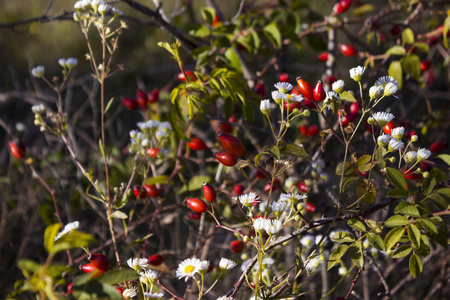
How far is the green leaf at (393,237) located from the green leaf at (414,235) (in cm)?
2

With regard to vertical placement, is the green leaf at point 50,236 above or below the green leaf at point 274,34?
below

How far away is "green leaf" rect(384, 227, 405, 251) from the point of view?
670mm

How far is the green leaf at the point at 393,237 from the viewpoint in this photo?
67 cm

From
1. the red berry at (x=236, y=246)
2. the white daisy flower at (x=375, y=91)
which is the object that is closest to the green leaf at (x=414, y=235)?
the white daisy flower at (x=375, y=91)

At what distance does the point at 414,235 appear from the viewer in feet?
2.16

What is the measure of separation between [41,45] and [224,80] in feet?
11.8

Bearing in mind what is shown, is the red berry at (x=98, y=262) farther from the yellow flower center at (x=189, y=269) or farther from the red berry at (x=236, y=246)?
the red berry at (x=236, y=246)

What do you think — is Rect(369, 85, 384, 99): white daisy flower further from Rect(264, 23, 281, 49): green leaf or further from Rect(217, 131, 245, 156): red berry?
Rect(264, 23, 281, 49): green leaf

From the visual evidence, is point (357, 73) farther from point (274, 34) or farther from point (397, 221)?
point (274, 34)

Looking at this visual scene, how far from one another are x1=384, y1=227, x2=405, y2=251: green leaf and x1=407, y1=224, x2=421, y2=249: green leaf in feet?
0.05

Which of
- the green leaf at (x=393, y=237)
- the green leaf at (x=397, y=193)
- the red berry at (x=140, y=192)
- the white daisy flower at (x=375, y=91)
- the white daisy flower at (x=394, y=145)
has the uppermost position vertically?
the white daisy flower at (x=375, y=91)

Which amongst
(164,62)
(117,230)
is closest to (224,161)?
(117,230)

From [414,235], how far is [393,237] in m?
0.03

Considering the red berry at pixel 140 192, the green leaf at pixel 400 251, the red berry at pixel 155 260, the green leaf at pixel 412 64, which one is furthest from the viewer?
the green leaf at pixel 412 64
